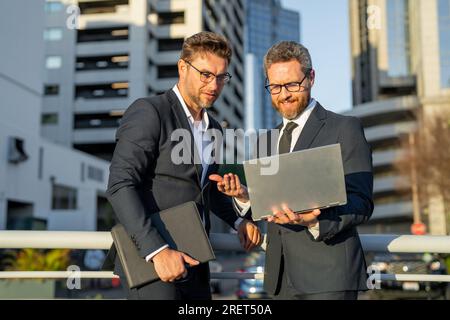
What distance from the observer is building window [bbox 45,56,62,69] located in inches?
2192

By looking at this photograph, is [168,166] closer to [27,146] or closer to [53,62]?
[27,146]

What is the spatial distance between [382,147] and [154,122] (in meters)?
56.3

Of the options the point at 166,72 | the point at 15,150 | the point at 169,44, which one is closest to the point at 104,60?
the point at 166,72

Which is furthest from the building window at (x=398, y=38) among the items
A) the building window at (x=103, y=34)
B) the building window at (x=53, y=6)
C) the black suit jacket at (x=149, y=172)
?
the black suit jacket at (x=149, y=172)

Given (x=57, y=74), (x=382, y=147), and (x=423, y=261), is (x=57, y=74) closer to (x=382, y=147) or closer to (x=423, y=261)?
(x=382, y=147)

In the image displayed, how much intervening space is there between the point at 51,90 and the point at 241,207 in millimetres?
56223

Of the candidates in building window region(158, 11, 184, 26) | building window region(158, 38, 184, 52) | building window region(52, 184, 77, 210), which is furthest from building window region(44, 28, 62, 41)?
building window region(52, 184, 77, 210)

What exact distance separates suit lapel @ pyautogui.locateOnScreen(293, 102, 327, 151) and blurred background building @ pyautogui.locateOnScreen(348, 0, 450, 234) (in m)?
39.0

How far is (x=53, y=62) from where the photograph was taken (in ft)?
183

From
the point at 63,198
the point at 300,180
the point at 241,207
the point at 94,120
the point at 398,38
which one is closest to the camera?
the point at 300,180

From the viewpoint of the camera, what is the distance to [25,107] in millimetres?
31500

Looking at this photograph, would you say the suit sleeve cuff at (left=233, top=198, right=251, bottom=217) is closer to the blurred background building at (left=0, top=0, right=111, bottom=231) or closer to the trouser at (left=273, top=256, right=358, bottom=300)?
the trouser at (left=273, top=256, right=358, bottom=300)

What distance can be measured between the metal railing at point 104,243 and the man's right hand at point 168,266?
83cm

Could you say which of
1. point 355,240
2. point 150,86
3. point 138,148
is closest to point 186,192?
point 138,148
